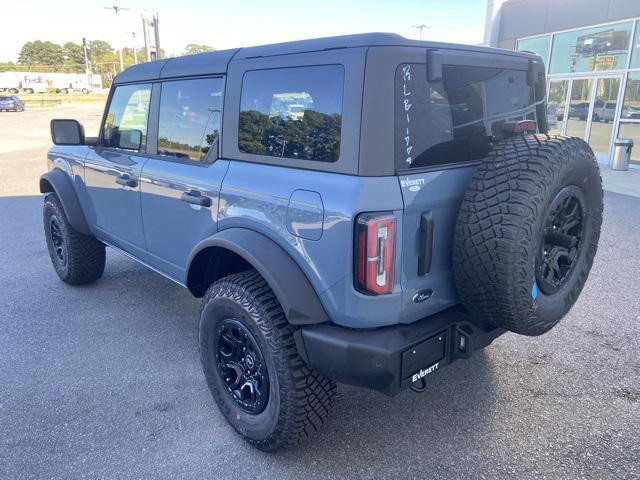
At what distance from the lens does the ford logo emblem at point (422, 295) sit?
2196 millimetres

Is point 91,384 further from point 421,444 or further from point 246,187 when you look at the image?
point 421,444

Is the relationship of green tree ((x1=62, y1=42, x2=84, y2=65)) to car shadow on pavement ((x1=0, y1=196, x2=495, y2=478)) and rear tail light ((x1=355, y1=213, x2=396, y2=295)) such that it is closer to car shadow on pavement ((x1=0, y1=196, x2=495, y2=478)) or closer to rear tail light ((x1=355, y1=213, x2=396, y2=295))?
car shadow on pavement ((x1=0, y1=196, x2=495, y2=478))

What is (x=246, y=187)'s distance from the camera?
8.09ft

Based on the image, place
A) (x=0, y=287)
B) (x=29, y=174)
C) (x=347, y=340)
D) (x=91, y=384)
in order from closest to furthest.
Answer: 1. (x=347, y=340)
2. (x=91, y=384)
3. (x=0, y=287)
4. (x=29, y=174)

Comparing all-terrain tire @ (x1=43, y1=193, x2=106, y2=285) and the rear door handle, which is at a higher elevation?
the rear door handle

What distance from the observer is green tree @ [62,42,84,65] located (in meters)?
126

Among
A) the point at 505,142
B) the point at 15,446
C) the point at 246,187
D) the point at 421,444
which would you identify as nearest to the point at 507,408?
the point at 421,444

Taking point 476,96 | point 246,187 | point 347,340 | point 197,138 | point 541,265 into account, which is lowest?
point 347,340

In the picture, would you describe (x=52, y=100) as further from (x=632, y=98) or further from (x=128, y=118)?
(x=128, y=118)

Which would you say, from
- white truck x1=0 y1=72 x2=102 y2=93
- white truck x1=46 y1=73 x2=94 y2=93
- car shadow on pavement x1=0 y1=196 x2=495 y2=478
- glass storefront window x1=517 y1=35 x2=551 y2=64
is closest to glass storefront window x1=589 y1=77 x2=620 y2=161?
glass storefront window x1=517 y1=35 x2=551 y2=64

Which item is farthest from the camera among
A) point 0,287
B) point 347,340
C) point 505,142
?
point 0,287

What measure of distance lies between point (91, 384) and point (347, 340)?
1.93 m

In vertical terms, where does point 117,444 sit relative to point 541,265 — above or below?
below

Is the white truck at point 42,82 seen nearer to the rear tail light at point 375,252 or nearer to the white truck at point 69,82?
the white truck at point 69,82
